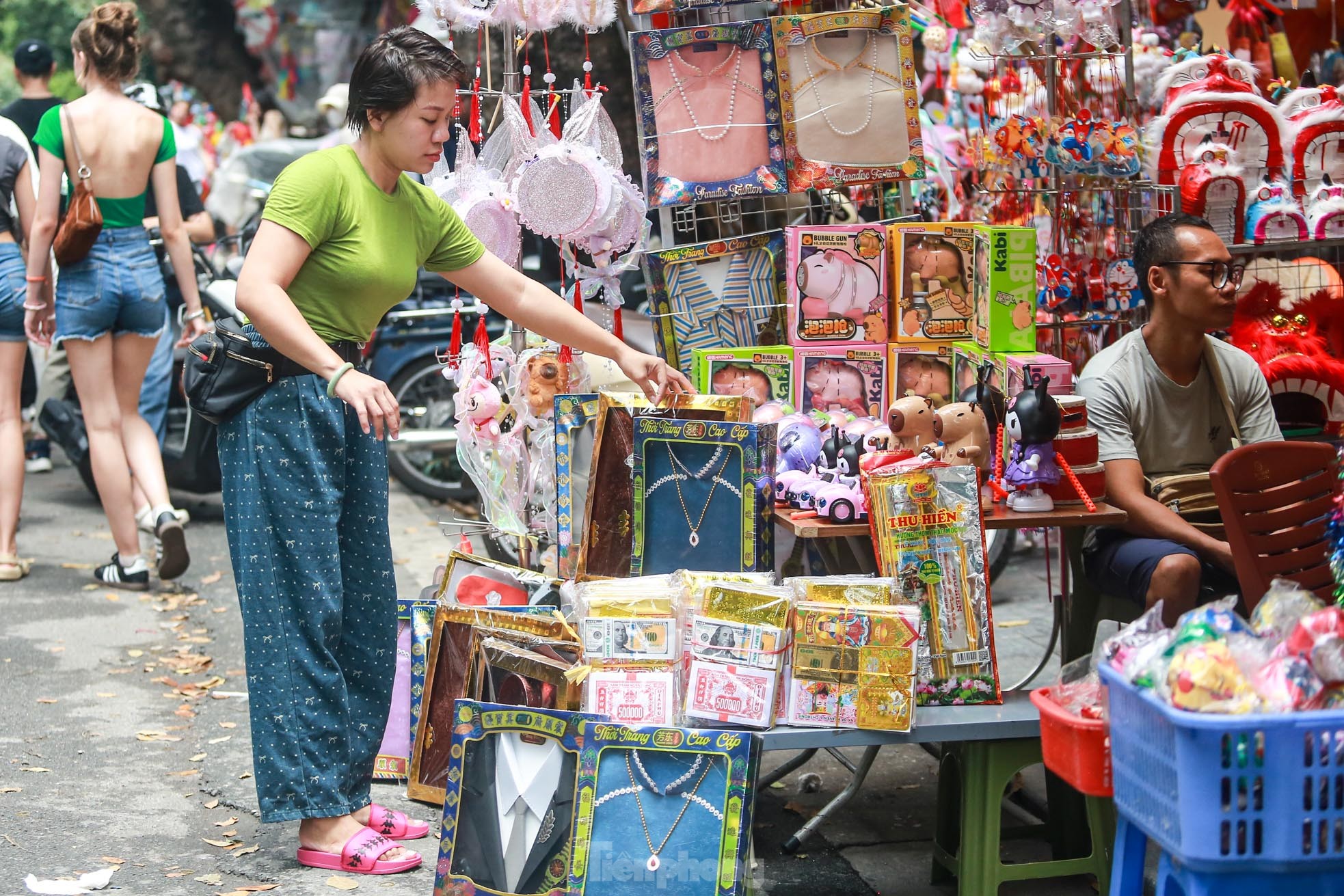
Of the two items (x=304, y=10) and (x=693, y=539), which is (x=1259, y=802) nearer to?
(x=693, y=539)

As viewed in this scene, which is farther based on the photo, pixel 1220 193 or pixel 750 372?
pixel 1220 193

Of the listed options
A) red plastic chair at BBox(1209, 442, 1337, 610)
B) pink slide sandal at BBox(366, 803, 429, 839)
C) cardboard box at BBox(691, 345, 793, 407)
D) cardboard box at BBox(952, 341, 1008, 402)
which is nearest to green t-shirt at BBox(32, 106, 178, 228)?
cardboard box at BBox(691, 345, 793, 407)

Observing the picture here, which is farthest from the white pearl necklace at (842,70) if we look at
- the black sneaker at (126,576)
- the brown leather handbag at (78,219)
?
the black sneaker at (126,576)

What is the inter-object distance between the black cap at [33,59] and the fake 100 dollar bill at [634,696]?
483 centimetres

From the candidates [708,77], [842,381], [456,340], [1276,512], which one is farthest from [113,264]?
[1276,512]

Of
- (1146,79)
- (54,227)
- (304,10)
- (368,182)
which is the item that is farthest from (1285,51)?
(304,10)

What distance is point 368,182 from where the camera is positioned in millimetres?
3416

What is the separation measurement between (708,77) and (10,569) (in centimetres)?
391

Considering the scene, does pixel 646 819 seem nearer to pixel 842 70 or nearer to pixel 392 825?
pixel 392 825

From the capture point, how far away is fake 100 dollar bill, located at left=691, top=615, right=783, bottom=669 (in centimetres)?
314

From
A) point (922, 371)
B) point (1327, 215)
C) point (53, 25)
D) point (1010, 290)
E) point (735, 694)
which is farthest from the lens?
point (53, 25)

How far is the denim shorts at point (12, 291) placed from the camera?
6141 mm

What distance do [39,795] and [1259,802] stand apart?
332 cm

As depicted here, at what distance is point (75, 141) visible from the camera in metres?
5.84
